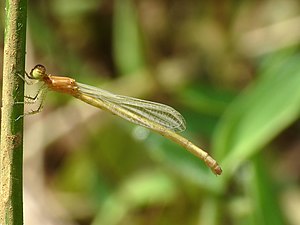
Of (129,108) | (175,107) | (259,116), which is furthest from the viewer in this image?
(175,107)

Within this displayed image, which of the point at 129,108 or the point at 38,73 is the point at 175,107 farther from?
Answer: the point at 38,73

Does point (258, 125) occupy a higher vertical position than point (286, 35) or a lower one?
lower

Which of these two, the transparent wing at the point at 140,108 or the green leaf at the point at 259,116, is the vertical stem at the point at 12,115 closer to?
the transparent wing at the point at 140,108

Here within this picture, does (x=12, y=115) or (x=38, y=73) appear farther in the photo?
(x=38, y=73)

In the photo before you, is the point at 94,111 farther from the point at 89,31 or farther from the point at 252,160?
the point at 252,160

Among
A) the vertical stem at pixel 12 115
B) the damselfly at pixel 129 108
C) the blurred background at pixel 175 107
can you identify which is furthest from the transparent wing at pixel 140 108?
the vertical stem at pixel 12 115

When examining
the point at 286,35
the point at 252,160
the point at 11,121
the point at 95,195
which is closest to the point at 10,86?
the point at 11,121

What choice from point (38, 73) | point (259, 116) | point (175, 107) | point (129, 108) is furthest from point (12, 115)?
point (175, 107)

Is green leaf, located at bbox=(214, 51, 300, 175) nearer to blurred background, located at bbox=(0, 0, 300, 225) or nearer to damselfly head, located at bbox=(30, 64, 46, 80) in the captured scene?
blurred background, located at bbox=(0, 0, 300, 225)
